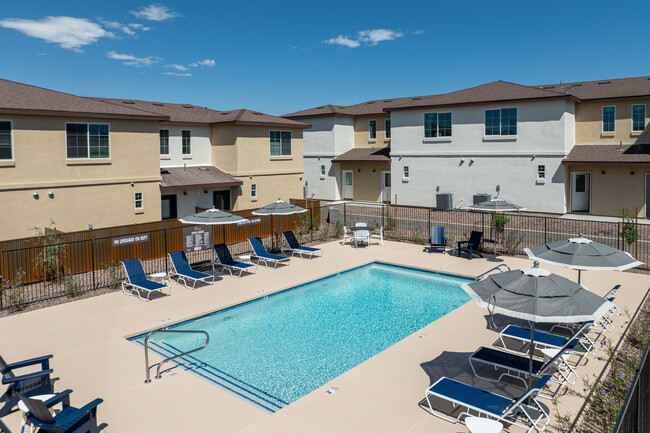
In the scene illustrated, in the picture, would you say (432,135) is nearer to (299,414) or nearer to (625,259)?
(625,259)

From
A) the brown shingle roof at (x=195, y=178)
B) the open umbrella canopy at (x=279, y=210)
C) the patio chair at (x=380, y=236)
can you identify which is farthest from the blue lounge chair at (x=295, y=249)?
the brown shingle roof at (x=195, y=178)

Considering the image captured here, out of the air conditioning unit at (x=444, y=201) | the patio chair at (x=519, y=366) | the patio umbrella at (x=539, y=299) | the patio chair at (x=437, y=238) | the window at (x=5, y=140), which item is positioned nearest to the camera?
the patio umbrella at (x=539, y=299)

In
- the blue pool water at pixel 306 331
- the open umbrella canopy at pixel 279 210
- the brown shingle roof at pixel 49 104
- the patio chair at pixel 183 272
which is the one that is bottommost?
the blue pool water at pixel 306 331

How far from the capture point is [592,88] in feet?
96.3

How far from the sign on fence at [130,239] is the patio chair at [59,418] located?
10.2 m

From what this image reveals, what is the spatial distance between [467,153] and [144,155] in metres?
19.0

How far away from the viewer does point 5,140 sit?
727 inches

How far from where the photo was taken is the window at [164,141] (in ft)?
88.1

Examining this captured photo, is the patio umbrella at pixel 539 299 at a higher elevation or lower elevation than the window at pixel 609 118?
lower

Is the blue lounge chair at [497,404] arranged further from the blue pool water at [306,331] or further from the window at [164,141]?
the window at [164,141]

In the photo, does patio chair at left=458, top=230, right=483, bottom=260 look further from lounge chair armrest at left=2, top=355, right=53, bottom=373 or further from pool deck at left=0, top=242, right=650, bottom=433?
lounge chair armrest at left=2, top=355, right=53, bottom=373

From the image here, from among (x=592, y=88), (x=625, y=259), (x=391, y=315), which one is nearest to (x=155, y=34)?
(x=592, y=88)

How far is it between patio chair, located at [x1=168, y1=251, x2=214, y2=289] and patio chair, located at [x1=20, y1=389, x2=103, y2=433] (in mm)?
8550

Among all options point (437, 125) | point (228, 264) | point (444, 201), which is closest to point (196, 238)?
point (228, 264)
